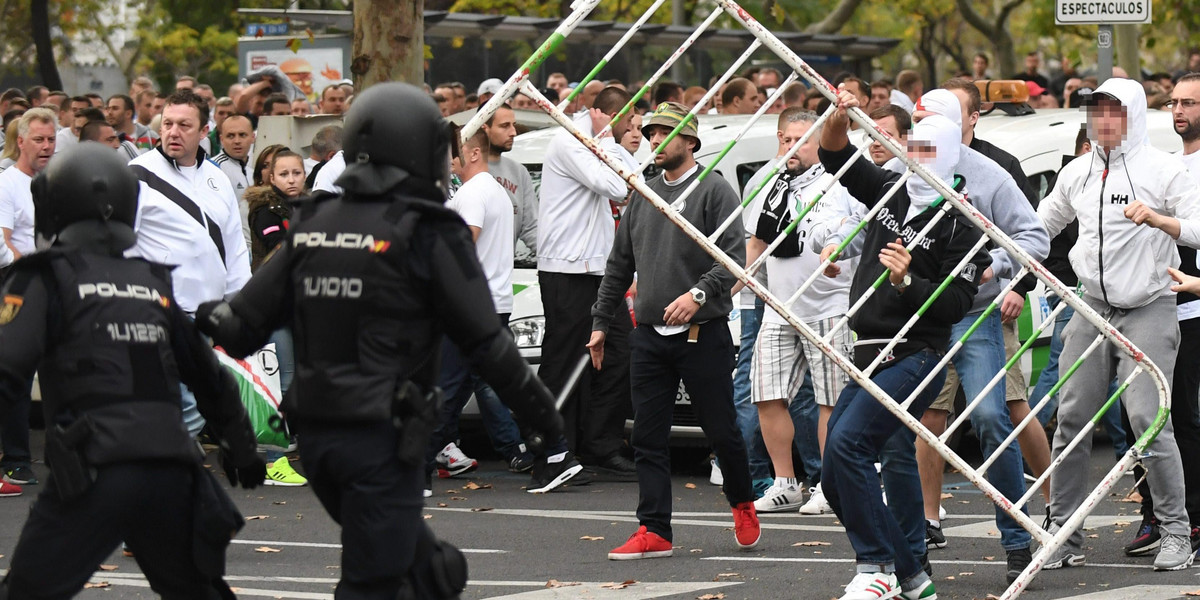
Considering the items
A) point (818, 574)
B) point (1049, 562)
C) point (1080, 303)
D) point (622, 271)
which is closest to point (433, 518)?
point (622, 271)

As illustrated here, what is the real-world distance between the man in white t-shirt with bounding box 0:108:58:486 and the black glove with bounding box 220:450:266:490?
5.10 metres

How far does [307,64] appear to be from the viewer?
67.4 feet

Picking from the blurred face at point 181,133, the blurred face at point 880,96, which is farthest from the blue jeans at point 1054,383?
the blurred face at point 880,96

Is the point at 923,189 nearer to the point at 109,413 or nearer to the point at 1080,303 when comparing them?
the point at 1080,303

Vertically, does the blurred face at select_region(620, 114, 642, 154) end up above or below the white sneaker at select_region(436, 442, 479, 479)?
above

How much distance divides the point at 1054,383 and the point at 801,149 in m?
2.07

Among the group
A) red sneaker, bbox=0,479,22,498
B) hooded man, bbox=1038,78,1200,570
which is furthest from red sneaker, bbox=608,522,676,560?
red sneaker, bbox=0,479,22,498

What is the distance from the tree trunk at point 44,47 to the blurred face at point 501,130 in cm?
1938

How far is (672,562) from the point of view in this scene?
785 cm

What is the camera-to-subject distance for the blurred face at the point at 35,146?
10.2 metres

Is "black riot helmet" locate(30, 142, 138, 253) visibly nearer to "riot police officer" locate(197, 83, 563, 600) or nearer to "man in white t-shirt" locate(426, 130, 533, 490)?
"riot police officer" locate(197, 83, 563, 600)

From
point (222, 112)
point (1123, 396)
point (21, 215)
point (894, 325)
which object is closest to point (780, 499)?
point (1123, 396)

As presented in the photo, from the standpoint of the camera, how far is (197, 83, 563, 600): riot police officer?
459 centimetres

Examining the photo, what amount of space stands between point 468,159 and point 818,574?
143 inches
